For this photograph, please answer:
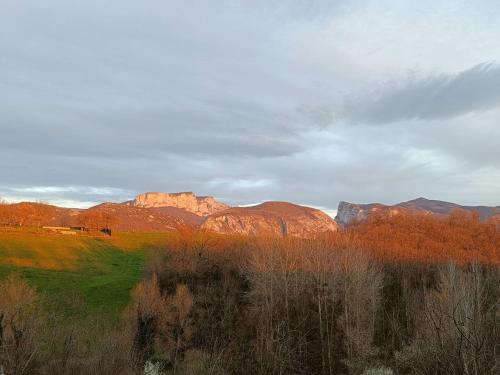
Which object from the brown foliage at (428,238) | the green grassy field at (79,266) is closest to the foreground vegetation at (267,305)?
the brown foliage at (428,238)

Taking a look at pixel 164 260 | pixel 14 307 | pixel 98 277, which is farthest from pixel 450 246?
pixel 14 307

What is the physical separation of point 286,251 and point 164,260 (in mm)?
18940

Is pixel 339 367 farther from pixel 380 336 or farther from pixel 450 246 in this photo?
pixel 450 246

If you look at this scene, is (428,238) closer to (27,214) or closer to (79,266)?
(79,266)

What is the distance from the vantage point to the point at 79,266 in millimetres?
85000

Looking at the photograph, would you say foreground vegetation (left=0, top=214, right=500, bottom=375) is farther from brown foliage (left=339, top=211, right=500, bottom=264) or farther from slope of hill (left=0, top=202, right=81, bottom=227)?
slope of hill (left=0, top=202, right=81, bottom=227)

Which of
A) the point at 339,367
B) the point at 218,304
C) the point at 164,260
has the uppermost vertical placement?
the point at 164,260

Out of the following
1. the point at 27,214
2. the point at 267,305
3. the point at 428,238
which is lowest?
the point at 267,305

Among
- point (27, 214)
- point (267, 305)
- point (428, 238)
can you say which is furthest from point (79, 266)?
point (428, 238)

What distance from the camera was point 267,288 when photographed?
208ft

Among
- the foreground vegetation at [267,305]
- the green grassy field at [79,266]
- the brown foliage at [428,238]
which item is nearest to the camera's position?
the foreground vegetation at [267,305]

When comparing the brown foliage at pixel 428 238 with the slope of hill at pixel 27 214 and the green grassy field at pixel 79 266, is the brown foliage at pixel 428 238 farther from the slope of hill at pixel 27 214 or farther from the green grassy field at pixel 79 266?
the slope of hill at pixel 27 214

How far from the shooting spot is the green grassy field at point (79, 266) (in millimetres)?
64625

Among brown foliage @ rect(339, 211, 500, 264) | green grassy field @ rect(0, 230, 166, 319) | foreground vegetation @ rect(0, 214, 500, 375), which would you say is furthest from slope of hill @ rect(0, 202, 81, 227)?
brown foliage @ rect(339, 211, 500, 264)
